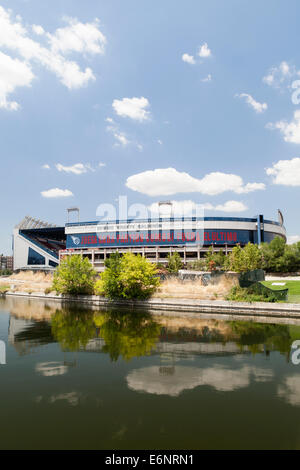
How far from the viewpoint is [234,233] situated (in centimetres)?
7956

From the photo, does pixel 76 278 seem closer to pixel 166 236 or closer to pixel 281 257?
pixel 281 257

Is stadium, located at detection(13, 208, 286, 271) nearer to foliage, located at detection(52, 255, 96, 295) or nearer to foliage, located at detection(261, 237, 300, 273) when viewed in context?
foliage, located at detection(261, 237, 300, 273)

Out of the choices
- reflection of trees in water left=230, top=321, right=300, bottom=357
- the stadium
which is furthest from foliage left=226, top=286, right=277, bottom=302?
the stadium

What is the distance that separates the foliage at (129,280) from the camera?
33.9m

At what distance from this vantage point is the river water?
23.7 feet

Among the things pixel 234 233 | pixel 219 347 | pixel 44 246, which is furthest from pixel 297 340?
pixel 44 246

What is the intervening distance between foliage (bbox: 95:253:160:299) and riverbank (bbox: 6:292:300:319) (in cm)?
111

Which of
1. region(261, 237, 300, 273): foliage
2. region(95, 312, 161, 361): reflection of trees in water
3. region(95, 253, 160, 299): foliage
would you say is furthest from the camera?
region(261, 237, 300, 273): foliage

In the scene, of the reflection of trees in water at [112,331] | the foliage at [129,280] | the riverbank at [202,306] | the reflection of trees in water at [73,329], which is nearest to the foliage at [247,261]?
the foliage at [129,280]

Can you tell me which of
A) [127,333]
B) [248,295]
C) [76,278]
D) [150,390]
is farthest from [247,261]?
[150,390]

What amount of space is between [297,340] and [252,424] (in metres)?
11.8

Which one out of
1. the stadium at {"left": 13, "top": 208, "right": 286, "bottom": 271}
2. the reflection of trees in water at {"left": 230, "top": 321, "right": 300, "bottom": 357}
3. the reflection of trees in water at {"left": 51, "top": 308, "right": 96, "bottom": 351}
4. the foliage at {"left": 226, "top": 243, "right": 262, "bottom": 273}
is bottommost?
the reflection of trees in water at {"left": 51, "top": 308, "right": 96, "bottom": 351}

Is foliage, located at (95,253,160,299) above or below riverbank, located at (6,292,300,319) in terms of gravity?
above
